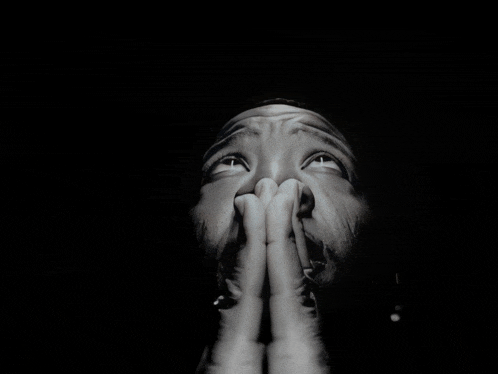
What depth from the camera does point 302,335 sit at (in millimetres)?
772

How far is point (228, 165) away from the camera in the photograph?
1.06m

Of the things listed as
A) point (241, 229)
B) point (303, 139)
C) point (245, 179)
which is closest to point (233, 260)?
point (241, 229)

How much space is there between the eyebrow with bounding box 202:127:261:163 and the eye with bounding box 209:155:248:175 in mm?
24

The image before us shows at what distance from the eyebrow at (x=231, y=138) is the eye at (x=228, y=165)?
1.0 inches

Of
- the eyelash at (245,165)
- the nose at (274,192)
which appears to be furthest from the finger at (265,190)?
the eyelash at (245,165)

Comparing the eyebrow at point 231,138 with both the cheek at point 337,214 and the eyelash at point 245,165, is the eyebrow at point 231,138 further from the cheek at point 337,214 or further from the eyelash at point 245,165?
the cheek at point 337,214

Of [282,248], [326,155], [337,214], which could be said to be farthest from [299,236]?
[326,155]

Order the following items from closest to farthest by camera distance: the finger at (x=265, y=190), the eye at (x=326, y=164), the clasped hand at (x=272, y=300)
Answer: the clasped hand at (x=272, y=300) → the finger at (x=265, y=190) → the eye at (x=326, y=164)

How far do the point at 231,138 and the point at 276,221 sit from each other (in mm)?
276

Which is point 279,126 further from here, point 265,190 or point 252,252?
point 252,252

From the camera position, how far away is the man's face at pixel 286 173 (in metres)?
0.93

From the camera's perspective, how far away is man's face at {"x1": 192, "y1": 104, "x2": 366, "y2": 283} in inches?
36.7

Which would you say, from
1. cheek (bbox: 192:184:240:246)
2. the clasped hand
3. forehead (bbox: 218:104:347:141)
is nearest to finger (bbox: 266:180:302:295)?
the clasped hand

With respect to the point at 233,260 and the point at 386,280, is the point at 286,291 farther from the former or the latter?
the point at 386,280
